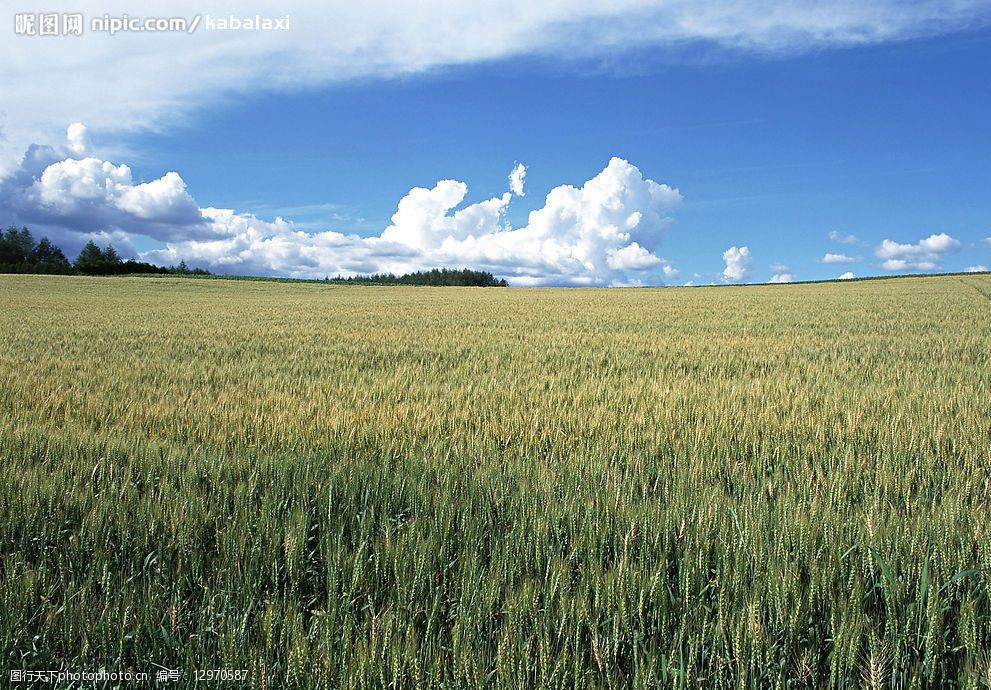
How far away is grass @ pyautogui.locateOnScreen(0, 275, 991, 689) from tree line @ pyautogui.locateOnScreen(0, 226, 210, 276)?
9280 centimetres

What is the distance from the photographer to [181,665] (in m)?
1.78

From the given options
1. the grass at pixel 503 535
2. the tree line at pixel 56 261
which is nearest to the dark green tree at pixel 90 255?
the tree line at pixel 56 261

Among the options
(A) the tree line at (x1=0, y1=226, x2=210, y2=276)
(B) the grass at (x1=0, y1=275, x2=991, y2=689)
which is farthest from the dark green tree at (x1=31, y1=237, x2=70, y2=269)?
(B) the grass at (x1=0, y1=275, x2=991, y2=689)

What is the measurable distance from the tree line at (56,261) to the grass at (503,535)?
92.8 metres

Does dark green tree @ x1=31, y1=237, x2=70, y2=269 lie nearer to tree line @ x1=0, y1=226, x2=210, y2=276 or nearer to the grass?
tree line @ x1=0, y1=226, x2=210, y2=276

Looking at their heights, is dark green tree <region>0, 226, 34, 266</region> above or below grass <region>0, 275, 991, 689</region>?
above

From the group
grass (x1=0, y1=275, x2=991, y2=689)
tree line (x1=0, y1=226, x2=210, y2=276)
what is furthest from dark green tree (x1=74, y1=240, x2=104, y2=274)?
grass (x1=0, y1=275, x2=991, y2=689)

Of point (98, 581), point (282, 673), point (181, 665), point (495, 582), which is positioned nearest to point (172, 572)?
point (98, 581)

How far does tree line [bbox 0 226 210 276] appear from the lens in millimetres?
84119

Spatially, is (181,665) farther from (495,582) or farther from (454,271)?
(454,271)

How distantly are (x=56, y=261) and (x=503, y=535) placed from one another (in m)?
122

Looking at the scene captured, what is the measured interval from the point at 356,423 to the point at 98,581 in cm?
224

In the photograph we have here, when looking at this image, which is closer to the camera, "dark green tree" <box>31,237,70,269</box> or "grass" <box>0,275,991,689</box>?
"grass" <box>0,275,991,689</box>

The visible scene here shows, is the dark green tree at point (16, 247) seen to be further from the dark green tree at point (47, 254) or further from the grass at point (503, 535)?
the grass at point (503, 535)
